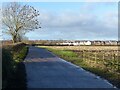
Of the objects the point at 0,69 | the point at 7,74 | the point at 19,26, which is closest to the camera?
the point at 0,69

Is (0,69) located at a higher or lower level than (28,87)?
higher

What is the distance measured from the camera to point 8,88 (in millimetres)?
15195

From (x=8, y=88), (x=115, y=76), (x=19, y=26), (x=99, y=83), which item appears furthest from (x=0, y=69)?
(x=19, y=26)

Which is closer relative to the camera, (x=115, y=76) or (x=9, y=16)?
(x=115, y=76)

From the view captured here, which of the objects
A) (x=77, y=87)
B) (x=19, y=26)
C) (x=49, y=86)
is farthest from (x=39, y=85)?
(x=19, y=26)

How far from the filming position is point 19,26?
78375 mm

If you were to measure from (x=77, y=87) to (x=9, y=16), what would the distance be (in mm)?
63868

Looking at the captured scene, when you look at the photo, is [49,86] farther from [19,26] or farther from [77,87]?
[19,26]

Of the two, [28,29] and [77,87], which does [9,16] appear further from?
[77,87]

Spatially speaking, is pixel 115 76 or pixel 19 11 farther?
pixel 19 11

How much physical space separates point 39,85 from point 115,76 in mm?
5904

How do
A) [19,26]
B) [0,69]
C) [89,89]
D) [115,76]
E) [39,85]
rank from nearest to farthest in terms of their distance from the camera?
[0,69] → [89,89] → [39,85] → [115,76] → [19,26]

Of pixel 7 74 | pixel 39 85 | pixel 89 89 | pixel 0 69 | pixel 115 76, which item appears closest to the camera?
pixel 0 69

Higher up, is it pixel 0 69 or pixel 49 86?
pixel 0 69
